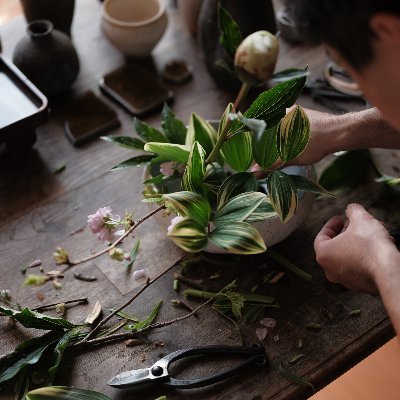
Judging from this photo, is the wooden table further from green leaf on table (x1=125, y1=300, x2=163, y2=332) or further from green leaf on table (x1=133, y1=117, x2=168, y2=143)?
green leaf on table (x1=133, y1=117, x2=168, y2=143)

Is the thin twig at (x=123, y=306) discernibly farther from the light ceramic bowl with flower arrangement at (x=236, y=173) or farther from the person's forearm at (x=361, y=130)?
the person's forearm at (x=361, y=130)

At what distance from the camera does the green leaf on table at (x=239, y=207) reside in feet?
2.61

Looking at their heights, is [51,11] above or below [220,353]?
above

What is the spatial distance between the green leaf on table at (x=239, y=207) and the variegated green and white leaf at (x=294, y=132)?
73 mm

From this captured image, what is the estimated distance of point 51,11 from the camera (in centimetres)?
127

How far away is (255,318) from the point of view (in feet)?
2.82

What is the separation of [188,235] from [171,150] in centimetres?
15

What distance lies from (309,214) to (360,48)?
0.42m

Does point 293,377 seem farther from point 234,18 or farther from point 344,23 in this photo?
point 234,18

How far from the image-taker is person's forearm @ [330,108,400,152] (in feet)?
3.05

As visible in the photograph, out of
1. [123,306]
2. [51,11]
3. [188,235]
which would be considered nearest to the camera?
[188,235]

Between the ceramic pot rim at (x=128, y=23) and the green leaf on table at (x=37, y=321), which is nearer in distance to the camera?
the green leaf on table at (x=37, y=321)

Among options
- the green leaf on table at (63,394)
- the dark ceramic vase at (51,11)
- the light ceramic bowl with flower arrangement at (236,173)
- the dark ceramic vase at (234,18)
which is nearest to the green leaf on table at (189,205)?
the light ceramic bowl with flower arrangement at (236,173)

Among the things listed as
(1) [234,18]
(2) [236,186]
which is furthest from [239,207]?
(1) [234,18]
